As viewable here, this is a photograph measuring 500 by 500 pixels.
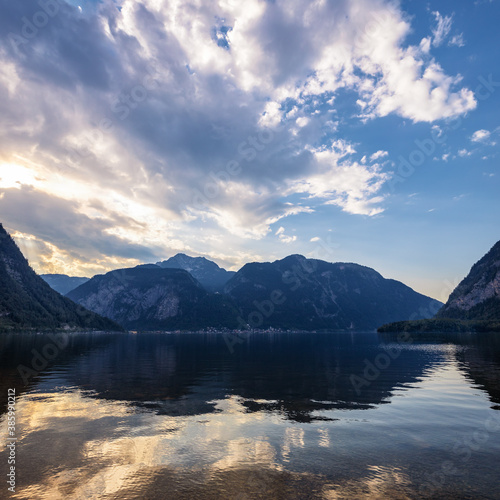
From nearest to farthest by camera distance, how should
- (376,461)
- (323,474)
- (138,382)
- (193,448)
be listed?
1. (323,474)
2. (376,461)
3. (193,448)
4. (138,382)

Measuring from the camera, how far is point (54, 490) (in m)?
11.9

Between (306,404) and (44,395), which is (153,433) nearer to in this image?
(306,404)

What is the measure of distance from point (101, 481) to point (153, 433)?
6506 millimetres

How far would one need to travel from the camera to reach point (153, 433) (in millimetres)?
18844

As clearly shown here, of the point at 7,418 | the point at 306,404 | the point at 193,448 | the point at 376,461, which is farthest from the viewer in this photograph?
the point at 306,404

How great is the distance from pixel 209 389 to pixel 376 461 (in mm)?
22373

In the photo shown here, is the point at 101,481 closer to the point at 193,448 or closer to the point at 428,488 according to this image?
the point at 193,448

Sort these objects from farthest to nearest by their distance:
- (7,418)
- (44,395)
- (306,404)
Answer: (44,395), (306,404), (7,418)

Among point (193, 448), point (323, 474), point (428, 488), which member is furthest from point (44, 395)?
point (428, 488)

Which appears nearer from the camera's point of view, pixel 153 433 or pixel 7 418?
A: pixel 153 433

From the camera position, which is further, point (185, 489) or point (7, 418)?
point (7, 418)

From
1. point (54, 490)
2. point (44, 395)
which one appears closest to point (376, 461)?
point (54, 490)

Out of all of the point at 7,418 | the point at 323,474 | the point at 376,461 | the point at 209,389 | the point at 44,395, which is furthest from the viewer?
the point at 209,389

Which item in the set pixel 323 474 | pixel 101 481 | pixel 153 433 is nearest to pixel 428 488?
pixel 323 474
